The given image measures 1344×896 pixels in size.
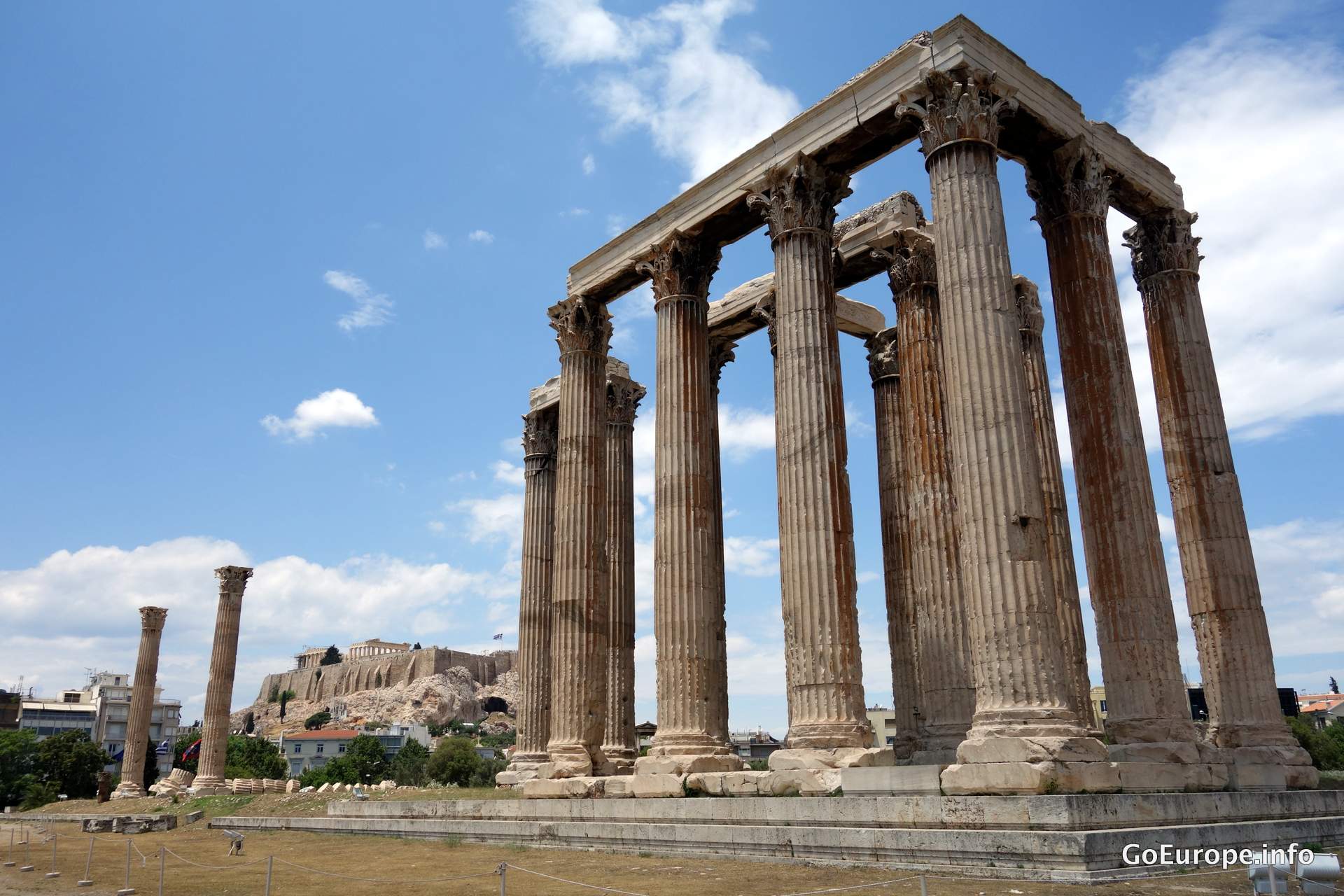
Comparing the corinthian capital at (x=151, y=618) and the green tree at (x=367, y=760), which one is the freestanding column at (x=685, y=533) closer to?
the corinthian capital at (x=151, y=618)

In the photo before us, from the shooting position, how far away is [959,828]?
13.8 m

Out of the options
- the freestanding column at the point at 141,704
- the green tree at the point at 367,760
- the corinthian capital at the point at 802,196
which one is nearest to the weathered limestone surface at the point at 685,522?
the corinthian capital at the point at 802,196

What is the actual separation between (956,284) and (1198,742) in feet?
31.6

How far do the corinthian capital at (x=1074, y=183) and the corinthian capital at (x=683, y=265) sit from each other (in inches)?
332

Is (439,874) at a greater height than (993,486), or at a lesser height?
lesser

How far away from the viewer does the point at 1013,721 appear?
15.3 meters

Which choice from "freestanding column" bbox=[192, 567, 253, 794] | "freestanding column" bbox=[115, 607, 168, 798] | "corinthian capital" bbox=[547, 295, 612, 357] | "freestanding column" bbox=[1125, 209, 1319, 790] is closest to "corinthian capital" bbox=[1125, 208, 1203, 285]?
"freestanding column" bbox=[1125, 209, 1319, 790]

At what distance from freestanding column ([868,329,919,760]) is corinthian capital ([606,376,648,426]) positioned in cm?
894

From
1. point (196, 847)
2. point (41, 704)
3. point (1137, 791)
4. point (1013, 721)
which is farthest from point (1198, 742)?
point (41, 704)

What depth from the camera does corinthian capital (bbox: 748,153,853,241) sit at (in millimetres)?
22172

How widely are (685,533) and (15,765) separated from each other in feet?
275

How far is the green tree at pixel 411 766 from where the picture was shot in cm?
8088

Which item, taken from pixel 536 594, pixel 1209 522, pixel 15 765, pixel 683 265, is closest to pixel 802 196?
pixel 683 265

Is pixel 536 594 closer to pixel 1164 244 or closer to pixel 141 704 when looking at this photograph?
pixel 1164 244
